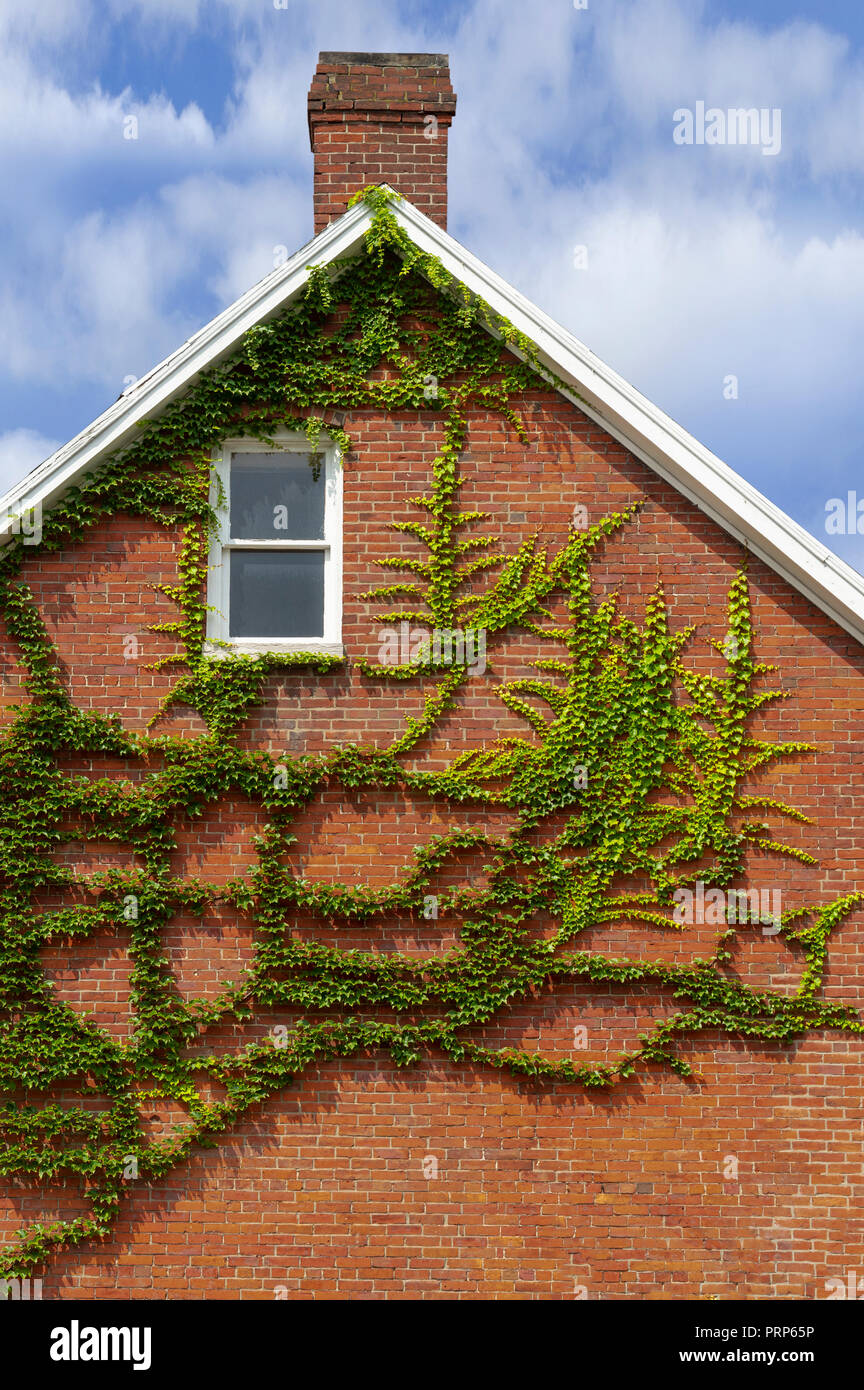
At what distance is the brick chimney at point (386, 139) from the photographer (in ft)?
28.4

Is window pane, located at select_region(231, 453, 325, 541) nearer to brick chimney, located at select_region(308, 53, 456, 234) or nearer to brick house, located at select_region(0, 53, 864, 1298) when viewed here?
brick house, located at select_region(0, 53, 864, 1298)

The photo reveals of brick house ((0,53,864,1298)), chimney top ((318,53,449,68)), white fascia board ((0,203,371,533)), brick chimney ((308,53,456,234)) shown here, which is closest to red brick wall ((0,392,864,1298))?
brick house ((0,53,864,1298))

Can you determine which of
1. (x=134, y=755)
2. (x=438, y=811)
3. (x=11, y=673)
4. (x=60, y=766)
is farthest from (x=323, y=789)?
(x=11, y=673)

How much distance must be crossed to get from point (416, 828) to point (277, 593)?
201 cm

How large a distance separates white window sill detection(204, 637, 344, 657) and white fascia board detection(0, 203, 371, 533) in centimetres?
157

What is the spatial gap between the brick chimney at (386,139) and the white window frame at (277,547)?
1845 millimetres

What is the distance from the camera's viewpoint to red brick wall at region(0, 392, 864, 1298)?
7.61 meters

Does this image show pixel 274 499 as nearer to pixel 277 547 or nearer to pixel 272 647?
pixel 277 547

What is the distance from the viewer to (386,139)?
869 cm

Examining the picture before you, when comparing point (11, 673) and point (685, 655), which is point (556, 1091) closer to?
point (685, 655)

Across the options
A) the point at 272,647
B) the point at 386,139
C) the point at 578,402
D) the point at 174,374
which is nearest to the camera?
the point at 174,374

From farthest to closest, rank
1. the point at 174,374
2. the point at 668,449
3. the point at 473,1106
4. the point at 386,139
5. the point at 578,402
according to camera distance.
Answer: the point at 386,139, the point at 578,402, the point at 174,374, the point at 668,449, the point at 473,1106

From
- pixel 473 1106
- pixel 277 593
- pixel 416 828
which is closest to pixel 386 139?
pixel 277 593

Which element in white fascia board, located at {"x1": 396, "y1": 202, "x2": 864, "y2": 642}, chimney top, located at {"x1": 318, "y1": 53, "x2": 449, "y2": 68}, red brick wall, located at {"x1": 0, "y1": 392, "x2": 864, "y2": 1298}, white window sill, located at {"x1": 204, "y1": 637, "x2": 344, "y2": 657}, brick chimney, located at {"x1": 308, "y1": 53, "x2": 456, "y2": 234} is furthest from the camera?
chimney top, located at {"x1": 318, "y1": 53, "x2": 449, "y2": 68}
